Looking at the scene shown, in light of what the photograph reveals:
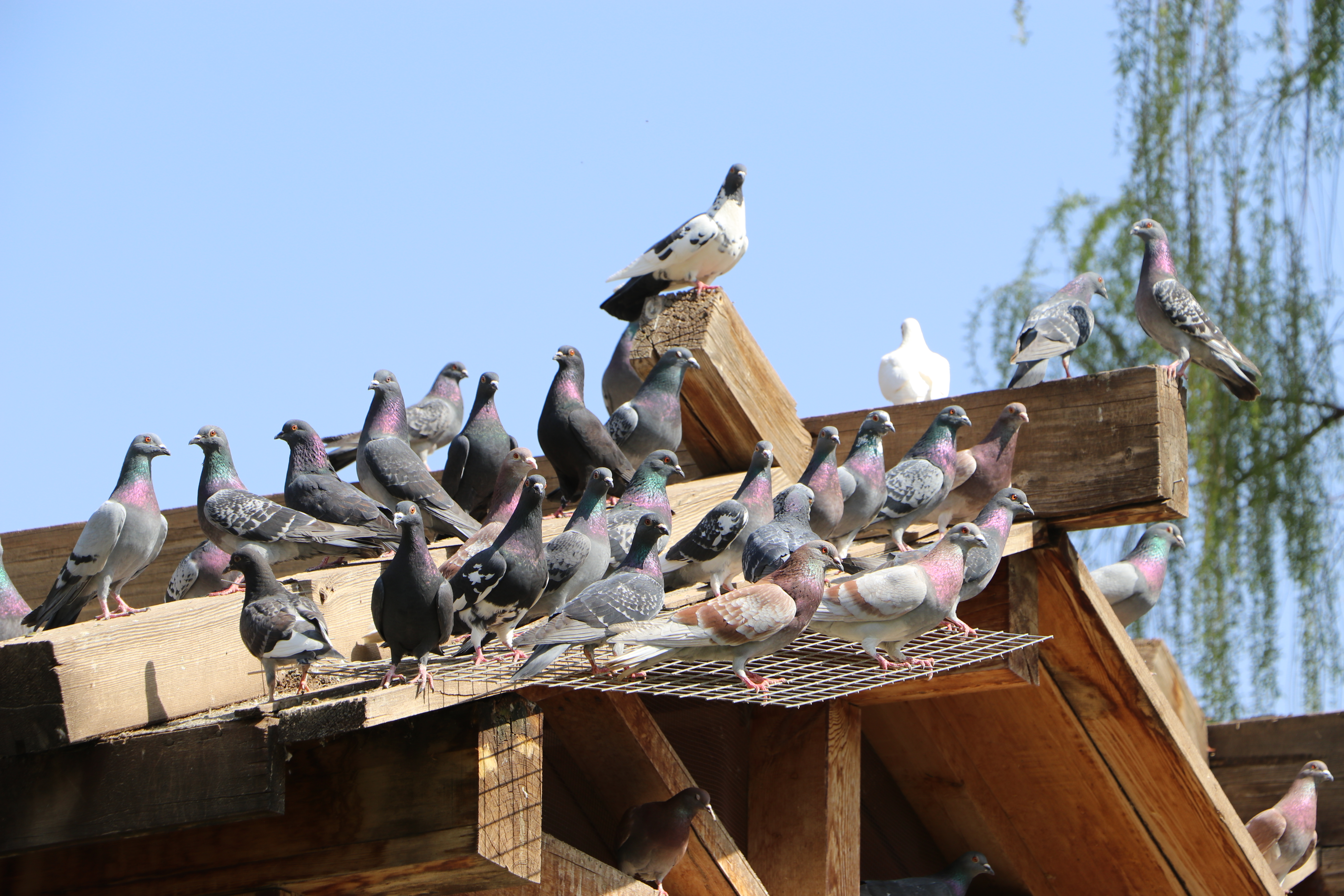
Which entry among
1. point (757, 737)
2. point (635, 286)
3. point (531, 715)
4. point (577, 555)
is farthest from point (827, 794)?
point (635, 286)

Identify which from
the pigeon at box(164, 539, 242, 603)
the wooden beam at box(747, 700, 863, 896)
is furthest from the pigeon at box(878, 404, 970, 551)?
the pigeon at box(164, 539, 242, 603)

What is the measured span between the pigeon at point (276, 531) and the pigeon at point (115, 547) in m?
0.19

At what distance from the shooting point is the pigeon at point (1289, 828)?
19.4 feet

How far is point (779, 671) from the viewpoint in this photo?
401 centimetres

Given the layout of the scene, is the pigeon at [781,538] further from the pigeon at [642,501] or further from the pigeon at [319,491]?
the pigeon at [319,491]

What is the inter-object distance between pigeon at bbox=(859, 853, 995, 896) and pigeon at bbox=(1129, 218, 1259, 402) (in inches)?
78.9

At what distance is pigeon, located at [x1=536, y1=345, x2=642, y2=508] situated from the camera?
5.21m

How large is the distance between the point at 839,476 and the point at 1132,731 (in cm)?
143

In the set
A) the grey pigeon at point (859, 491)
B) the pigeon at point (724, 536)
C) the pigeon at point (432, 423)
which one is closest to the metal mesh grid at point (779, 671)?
the pigeon at point (724, 536)

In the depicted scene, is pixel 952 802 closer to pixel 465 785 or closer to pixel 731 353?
pixel 731 353

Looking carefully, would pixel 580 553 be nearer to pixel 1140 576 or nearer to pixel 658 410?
pixel 658 410

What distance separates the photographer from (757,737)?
4.88 m

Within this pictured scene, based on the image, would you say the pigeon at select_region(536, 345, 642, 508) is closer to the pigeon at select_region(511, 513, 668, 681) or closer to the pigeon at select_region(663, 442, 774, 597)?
the pigeon at select_region(663, 442, 774, 597)

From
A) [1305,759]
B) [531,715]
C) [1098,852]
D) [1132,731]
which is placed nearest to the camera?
[531,715]
